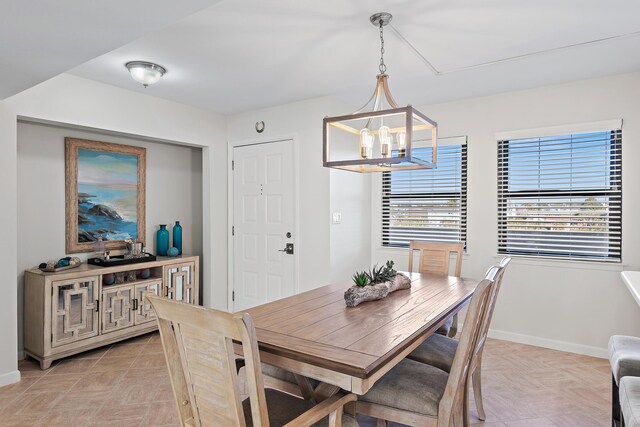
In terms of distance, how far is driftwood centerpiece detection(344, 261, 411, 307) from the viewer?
2219mm

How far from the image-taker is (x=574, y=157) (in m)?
3.52

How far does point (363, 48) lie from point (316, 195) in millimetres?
1582

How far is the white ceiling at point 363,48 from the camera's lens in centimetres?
223

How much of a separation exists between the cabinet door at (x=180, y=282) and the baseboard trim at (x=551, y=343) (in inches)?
124

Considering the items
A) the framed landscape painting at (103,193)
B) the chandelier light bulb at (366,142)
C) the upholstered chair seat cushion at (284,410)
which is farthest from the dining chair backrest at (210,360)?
the framed landscape painting at (103,193)

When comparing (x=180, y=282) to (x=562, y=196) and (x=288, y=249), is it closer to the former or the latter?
(x=288, y=249)

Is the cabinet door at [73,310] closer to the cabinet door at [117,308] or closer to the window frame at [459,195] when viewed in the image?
the cabinet door at [117,308]

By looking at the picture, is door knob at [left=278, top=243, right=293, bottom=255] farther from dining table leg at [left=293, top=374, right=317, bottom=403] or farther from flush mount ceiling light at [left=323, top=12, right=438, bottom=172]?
dining table leg at [left=293, top=374, right=317, bottom=403]

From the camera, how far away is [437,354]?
85.4 inches

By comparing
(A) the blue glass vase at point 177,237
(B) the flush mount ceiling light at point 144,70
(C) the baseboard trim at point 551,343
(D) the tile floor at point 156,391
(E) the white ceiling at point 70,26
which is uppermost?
(B) the flush mount ceiling light at point 144,70

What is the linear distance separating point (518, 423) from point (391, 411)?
1172mm

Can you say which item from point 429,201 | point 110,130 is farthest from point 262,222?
point 429,201

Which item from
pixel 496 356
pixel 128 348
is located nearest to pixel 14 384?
pixel 128 348

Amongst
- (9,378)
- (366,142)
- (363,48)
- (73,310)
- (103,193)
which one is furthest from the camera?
(103,193)
